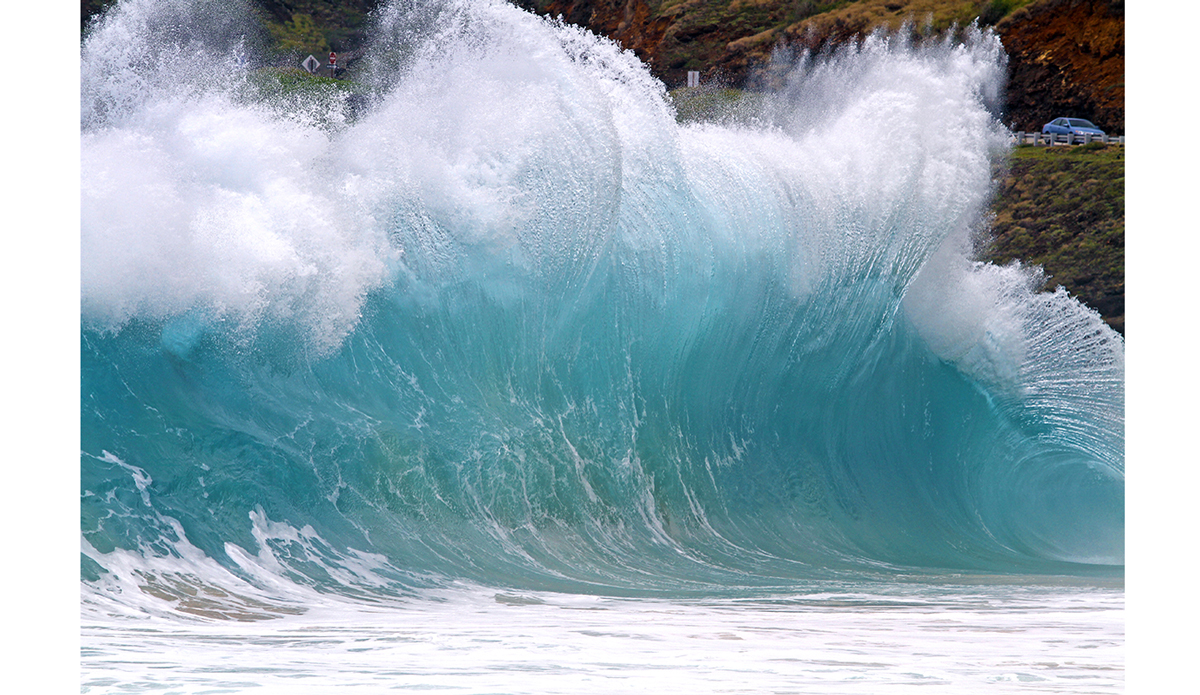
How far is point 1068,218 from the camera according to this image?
5867 millimetres

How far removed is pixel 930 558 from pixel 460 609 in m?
2.01

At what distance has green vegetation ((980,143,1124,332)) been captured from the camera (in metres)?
5.28

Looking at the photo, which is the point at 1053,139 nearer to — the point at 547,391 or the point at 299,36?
the point at 547,391

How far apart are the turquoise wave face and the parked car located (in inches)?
62.8

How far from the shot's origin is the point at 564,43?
3.96 meters

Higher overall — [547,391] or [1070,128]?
[1070,128]

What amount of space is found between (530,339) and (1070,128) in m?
4.17

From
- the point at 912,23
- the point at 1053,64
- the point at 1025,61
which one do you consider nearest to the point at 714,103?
the point at 912,23

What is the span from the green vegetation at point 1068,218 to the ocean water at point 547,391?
71 centimetres

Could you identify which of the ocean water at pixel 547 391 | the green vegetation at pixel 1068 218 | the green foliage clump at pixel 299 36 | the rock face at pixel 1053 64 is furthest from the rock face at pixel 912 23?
the green foliage clump at pixel 299 36

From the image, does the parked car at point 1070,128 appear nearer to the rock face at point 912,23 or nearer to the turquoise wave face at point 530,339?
the rock face at point 912,23

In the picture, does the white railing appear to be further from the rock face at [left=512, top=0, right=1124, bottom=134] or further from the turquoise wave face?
the turquoise wave face
